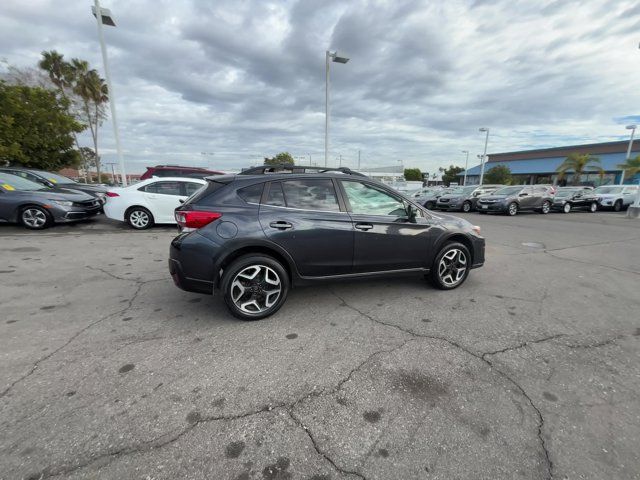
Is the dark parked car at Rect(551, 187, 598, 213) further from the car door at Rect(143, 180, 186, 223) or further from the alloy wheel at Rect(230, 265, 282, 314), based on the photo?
the alloy wheel at Rect(230, 265, 282, 314)

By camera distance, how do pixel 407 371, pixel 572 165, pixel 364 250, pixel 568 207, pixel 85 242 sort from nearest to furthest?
pixel 407 371, pixel 364 250, pixel 85 242, pixel 568 207, pixel 572 165

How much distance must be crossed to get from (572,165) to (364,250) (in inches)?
1659

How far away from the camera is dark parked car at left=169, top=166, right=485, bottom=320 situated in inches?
130

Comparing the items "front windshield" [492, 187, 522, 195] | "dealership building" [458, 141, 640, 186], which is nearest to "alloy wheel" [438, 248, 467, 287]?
"front windshield" [492, 187, 522, 195]

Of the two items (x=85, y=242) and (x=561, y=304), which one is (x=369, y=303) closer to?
(x=561, y=304)

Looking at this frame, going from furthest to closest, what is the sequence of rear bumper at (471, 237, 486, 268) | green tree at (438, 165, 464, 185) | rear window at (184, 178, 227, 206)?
green tree at (438, 165, 464, 185)
rear bumper at (471, 237, 486, 268)
rear window at (184, 178, 227, 206)

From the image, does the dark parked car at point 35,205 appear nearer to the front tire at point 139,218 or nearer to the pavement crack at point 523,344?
the front tire at point 139,218

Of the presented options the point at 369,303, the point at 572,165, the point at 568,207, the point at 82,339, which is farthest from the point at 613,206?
the point at 82,339

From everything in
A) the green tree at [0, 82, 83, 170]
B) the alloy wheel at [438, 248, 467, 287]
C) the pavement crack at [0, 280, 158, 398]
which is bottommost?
the pavement crack at [0, 280, 158, 398]

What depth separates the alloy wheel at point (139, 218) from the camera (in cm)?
899

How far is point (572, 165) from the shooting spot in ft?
114

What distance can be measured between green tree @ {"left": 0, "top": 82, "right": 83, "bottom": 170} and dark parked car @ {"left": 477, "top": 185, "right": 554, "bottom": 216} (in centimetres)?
2341

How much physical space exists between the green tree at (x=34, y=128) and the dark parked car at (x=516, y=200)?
23406 millimetres

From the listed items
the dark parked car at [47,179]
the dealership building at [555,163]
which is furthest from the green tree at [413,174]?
the dark parked car at [47,179]
